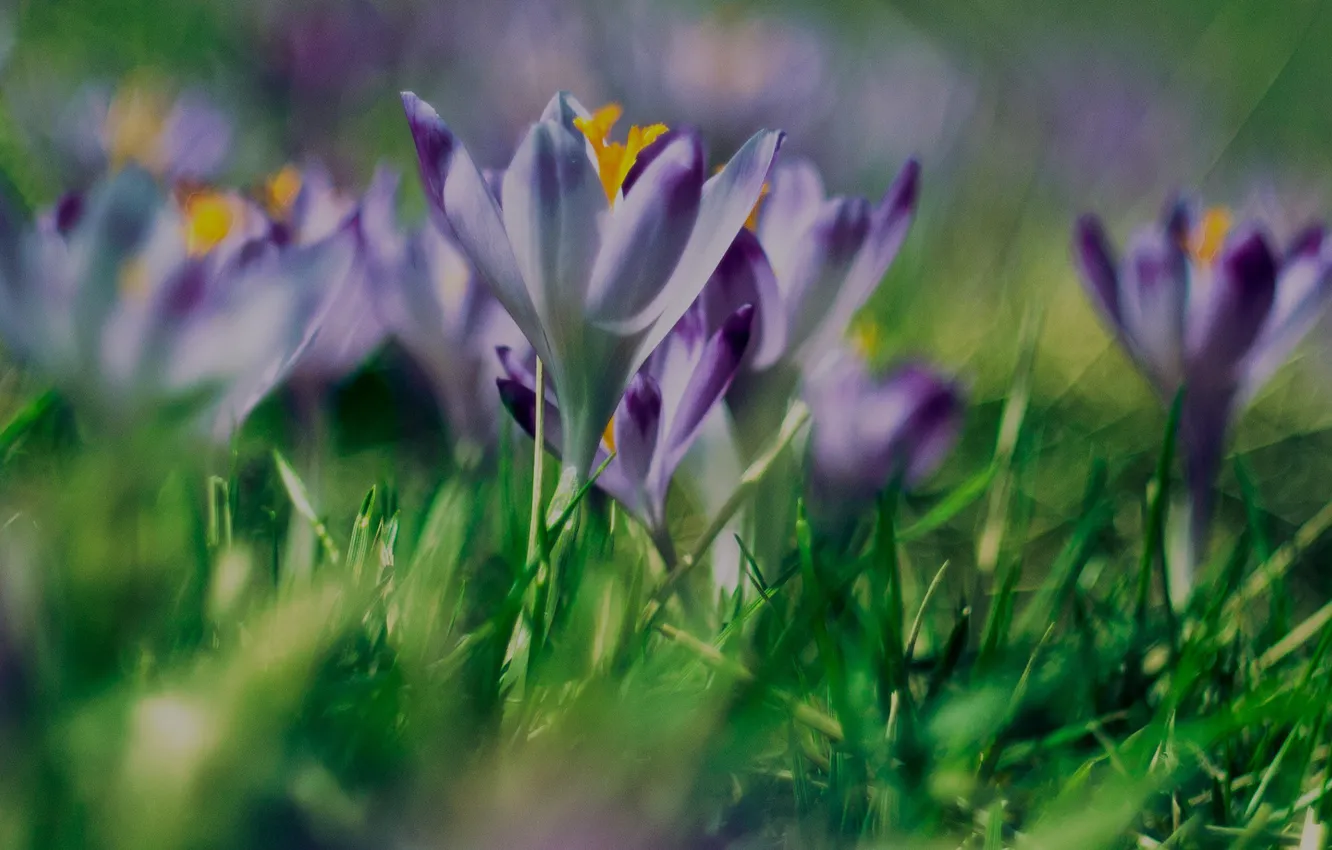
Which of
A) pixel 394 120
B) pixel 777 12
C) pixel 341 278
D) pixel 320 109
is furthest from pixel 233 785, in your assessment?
pixel 777 12

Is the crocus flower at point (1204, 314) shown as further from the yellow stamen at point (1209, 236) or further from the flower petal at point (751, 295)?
the flower petal at point (751, 295)

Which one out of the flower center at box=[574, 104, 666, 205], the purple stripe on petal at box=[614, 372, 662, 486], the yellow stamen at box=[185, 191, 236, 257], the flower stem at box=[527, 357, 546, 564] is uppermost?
the flower center at box=[574, 104, 666, 205]

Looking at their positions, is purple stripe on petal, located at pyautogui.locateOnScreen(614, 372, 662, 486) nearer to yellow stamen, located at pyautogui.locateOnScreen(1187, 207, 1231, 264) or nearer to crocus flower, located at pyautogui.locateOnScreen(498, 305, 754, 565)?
crocus flower, located at pyautogui.locateOnScreen(498, 305, 754, 565)

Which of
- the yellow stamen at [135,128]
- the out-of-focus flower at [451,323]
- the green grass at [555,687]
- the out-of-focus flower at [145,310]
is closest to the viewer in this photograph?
the green grass at [555,687]

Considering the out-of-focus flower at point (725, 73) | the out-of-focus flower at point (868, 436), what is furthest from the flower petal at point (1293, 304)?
the out-of-focus flower at point (725, 73)

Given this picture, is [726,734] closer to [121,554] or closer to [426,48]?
[121,554]

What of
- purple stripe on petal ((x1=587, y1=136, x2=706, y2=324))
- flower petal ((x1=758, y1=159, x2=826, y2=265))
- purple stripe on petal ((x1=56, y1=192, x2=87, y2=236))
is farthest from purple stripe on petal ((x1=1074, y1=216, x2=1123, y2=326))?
purple stripe on petal ((x1=56, y1=192, x2=87, y2=236))
